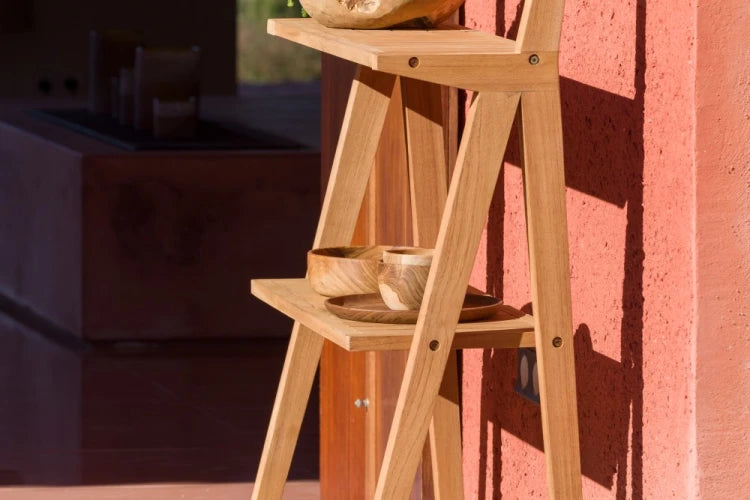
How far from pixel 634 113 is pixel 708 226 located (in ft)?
0.77

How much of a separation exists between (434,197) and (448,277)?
22.4 inches

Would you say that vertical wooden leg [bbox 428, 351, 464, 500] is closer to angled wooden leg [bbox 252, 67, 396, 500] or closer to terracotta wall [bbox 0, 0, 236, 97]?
angled wooden leg [bbox 252, 67, 396, 500]

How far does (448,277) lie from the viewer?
2264mm

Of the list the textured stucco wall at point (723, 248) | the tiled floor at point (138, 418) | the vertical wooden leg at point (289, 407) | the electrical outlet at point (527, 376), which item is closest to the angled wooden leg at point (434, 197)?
the electrical outlet at point (527, 376)

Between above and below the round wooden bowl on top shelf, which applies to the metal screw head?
below

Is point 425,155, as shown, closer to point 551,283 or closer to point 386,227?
point 551,283

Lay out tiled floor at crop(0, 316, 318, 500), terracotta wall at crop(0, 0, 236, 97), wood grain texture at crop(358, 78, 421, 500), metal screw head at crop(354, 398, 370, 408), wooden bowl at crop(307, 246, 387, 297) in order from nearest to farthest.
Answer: wooden bowl at crop(307, 246, 387, 297)
wood grain texture at crop(358, 78, 421, 500)
metal screw head at crop(354, 398, 370, 408)
tiled floor at crop(0, 316, 318, 500)
terracotta wall at crop(0, 0, 236, 97)

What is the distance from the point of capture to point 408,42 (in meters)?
2.34

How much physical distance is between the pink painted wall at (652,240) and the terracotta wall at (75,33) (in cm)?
811

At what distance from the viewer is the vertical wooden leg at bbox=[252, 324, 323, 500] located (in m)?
2.72

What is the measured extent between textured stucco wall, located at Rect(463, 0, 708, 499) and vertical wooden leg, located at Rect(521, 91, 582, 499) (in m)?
0.12

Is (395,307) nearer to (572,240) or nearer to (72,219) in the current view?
(572,240)

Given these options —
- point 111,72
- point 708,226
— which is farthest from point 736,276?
point 111,72

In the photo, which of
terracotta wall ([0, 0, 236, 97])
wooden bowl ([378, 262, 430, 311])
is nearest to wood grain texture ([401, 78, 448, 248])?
wooden bowl ([378, 262, 430, 311])
